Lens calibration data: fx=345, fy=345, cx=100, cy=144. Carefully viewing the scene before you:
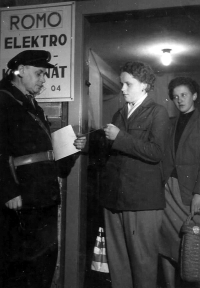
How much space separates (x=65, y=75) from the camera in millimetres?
1864

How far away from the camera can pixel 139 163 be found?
1633 mm

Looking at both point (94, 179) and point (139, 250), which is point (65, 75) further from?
point (139, 250)

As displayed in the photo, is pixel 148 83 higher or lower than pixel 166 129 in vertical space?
higher

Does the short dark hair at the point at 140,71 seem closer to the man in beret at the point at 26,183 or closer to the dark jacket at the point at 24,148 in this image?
the man in beret at the point at 26,183

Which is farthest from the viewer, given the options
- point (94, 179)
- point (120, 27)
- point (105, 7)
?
point (120, 27)

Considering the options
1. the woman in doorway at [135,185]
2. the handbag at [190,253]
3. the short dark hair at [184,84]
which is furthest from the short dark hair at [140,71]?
the handbag at [190,253]

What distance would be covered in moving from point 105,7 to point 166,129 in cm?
75

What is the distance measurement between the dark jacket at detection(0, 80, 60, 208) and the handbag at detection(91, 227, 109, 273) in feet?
1.18

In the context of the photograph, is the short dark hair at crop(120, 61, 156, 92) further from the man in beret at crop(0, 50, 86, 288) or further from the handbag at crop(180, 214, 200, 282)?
the handbag at crop(180, 214, 200, 282)

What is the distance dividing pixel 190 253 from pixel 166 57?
1.26 m

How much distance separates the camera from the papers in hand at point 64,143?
170 cm

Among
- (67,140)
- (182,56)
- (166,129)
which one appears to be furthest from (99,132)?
(182,56)

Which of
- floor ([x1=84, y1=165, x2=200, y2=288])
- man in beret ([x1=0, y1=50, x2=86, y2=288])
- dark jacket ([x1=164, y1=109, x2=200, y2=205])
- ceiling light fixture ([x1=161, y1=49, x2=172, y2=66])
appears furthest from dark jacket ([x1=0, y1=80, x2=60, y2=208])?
ceiling light fixture ([x1=161, y1=49, x2=172, y2=66])

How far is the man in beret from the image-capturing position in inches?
60.1
